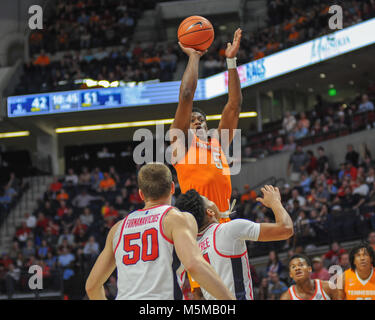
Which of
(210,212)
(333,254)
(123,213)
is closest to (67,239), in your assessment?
(123,213)

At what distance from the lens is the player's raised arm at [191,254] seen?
3215 millimetres

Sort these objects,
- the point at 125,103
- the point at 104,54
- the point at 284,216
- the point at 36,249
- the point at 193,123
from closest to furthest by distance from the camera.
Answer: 1. the point at 284,216
2. the point at 193,123
3. the point at 36,249
4. the point at 125,103
5. the point at 104,54

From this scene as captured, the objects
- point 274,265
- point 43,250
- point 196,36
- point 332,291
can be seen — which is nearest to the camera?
point 196,36

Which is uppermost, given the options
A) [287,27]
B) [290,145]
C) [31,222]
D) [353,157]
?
[287,27]

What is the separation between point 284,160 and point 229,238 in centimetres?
1353

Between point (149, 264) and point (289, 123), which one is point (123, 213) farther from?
point (149, 264)

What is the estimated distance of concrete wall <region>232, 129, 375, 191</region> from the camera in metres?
15.9

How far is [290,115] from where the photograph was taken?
1842 cm

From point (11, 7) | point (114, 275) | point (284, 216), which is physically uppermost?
point (11, 7)

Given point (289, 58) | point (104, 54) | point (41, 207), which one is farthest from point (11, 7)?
point (289, 58)

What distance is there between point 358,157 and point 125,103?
920cm

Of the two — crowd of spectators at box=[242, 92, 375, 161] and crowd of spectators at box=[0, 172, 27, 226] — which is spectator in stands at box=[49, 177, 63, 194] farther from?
crowd of spectators at box=[242, 92, 375, 161]

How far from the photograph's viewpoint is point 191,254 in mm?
3301
